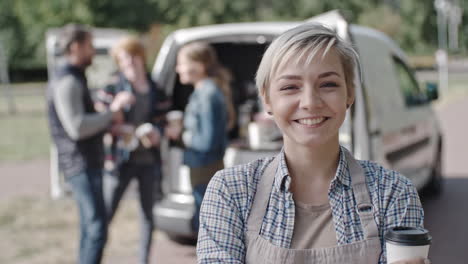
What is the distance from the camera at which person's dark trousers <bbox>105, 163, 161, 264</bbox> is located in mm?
4852

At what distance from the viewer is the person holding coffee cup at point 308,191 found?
5.42 feet

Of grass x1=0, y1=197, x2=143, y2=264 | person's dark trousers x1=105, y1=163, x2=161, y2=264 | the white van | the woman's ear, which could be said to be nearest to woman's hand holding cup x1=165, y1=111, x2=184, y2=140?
person's dark trousers x1=105, y1=163, x2=161, y2=264

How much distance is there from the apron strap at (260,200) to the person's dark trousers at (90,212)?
276cm

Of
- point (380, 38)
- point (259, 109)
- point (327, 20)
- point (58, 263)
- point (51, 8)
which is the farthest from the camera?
point (51, 8)

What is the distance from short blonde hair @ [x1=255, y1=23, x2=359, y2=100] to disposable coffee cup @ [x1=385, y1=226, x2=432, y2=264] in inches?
17.2

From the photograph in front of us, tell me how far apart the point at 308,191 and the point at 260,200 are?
13 cm

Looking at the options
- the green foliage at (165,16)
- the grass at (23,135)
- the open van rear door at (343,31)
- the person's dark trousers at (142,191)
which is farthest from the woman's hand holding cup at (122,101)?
the green foliage at (165,16)

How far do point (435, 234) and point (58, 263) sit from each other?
328 cm

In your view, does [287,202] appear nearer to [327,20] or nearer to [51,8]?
[327,20]

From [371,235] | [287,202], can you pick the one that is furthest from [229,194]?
[371,235]

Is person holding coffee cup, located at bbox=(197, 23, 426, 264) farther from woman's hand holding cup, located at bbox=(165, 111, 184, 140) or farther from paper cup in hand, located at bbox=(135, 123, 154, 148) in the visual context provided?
woman's hand holding cup, located at bbox=(165, 111, 184, 140)

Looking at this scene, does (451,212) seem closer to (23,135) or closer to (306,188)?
(306,188)

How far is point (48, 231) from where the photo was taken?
6500mm

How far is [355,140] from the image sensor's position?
4703mm
